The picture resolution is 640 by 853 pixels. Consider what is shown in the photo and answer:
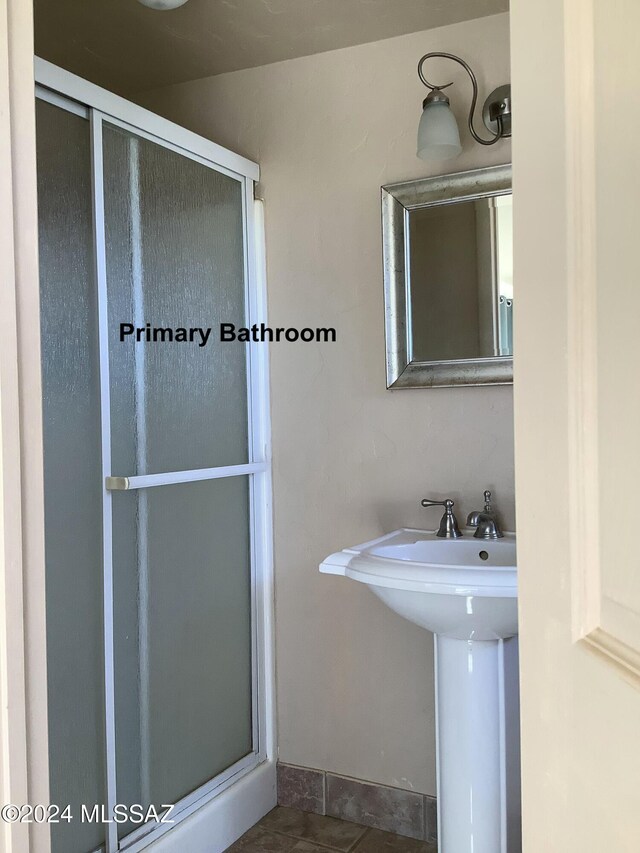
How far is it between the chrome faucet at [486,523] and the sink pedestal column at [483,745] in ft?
1.02

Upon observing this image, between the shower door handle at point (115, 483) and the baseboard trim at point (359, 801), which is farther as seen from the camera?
the baseboard trim at point (359, 801)

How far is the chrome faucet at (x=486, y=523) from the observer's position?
1.90 meters

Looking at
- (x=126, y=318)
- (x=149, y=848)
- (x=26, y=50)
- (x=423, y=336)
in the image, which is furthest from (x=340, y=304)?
(x=149, y=848)

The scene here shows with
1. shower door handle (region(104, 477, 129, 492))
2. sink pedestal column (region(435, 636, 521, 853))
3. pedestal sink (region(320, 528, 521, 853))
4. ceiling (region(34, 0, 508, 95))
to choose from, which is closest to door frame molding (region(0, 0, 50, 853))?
shower door handle (region(104, 477, 129, 492))

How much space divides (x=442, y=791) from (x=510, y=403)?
983 millimetres

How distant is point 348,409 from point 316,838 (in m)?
1.23

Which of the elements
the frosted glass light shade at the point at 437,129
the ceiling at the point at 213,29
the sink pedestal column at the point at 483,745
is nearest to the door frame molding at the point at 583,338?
the sink pedestal column at the point at 483,745

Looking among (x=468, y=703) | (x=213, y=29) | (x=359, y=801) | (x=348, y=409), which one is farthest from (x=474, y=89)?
(x=359, y=801)

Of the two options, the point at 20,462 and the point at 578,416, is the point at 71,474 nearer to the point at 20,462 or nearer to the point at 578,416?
the point at 20,462

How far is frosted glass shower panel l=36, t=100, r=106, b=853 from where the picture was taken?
5.18 ft

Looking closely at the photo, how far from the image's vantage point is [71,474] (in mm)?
1629

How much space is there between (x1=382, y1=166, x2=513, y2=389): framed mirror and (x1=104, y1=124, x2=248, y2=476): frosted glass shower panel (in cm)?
47

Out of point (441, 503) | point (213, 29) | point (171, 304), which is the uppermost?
point (213, 29)

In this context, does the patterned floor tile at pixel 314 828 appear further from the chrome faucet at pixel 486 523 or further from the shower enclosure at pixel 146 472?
the chrome faucet at pixel 486 523
